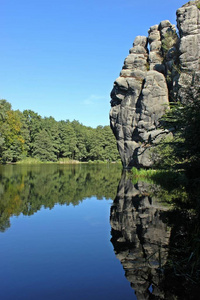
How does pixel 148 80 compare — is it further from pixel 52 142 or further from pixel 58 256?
pixel 52 142

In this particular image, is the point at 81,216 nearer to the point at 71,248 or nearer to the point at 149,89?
the point at 71,248

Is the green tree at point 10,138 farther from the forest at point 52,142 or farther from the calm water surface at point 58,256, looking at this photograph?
the calm water surface at point 58,256

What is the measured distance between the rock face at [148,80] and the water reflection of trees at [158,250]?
71.2ft

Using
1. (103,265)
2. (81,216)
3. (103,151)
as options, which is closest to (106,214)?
(81,216)

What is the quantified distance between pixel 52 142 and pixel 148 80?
45.9 meters

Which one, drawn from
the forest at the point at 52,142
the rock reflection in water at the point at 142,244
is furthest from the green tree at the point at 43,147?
the rock reflection in water at the point at 142,244

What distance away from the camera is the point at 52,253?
20.0 ft

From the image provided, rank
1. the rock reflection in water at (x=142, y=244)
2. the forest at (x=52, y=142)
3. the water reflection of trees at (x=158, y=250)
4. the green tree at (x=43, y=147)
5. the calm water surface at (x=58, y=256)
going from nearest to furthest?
the water reflection of trees at (x=158, y=250) < the calm water surface at (x=58, y=256) < the rock reflection in water at (x=142, y=244) < the forest at (x=52, y=142) < the green tree at (x=43, y=147)

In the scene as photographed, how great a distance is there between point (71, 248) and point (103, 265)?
4.32ft

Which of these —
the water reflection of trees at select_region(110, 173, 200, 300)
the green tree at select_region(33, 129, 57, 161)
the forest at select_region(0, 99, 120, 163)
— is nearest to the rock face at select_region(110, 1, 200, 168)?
the water reflection of trees at select_region(110, 173, 200, 300)

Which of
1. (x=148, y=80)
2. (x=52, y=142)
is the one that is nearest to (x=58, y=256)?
(x=148, y=80)

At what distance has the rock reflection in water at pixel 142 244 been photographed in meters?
4.48

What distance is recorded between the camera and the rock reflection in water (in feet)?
14.7

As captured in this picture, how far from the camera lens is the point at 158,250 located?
5.58 m
